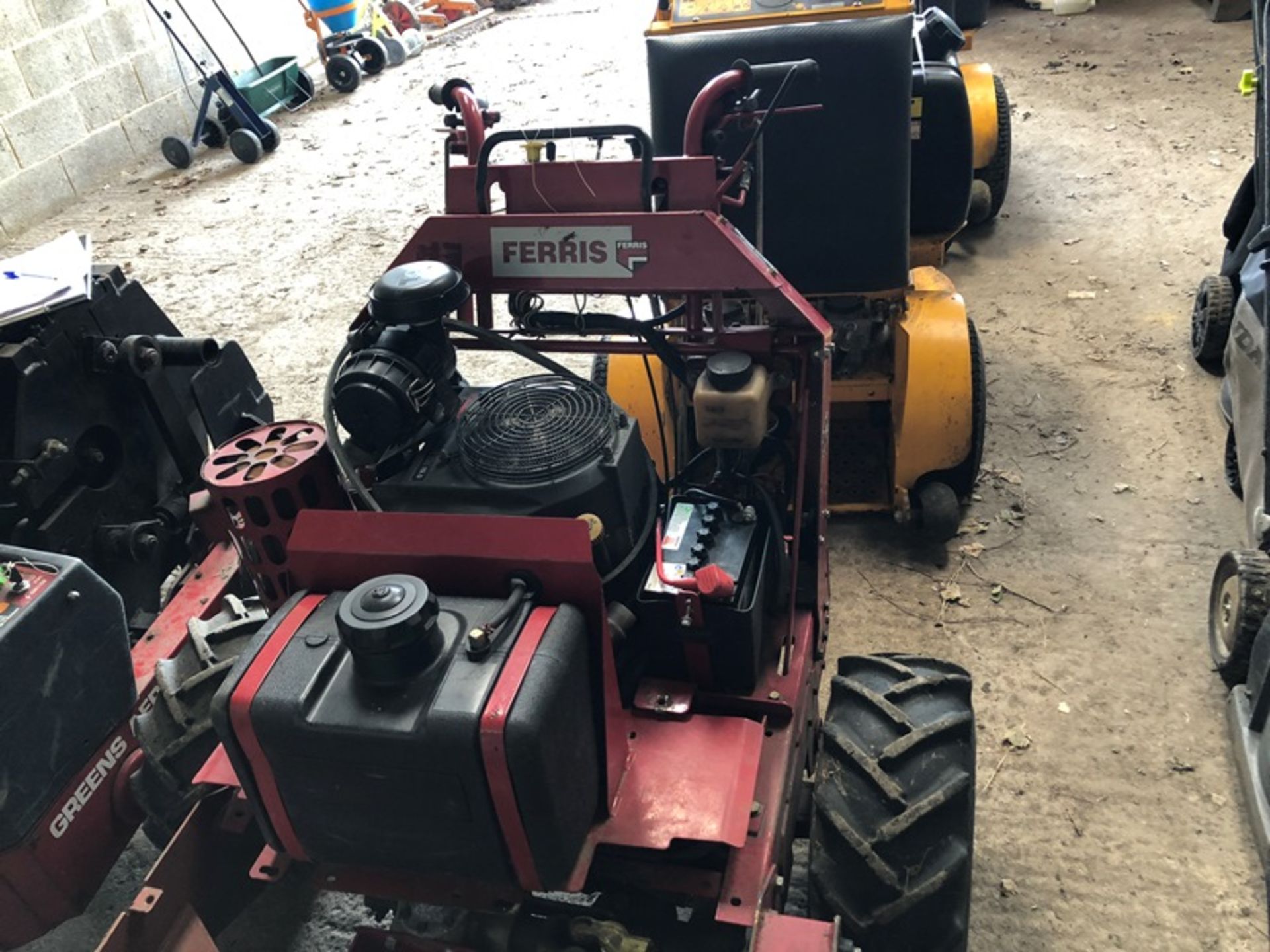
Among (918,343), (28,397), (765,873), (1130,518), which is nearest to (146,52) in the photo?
(28,397)

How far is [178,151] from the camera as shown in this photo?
7074mm

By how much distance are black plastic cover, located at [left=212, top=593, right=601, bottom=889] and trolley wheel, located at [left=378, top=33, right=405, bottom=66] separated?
8.41 m

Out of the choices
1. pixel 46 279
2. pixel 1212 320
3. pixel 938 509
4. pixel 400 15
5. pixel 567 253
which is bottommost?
pixel 938 509

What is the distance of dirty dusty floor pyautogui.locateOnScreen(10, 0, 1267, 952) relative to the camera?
7.66 ft

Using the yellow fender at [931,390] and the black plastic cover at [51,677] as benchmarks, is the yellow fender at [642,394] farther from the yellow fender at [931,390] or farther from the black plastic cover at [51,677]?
the black plastic cover at [51,677]

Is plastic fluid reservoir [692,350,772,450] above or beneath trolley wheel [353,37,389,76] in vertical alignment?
above

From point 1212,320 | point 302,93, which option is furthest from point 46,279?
point 302,93

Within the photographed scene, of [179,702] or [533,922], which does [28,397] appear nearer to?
[179,702]

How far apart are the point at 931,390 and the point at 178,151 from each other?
6.11 metres

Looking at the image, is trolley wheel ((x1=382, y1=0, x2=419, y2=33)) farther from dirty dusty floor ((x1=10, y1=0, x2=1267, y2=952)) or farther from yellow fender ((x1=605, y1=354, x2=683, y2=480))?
yellow fender ((x1=605, y1=354, x2=683, y2=480))

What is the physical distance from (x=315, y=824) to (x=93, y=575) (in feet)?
2.61

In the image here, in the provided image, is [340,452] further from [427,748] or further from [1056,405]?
[1056,405]

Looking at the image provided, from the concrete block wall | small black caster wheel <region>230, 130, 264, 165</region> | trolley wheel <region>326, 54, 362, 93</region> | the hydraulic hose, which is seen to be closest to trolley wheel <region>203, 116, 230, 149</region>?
small black caster wheel <region>230, 130, 264, 165</region>

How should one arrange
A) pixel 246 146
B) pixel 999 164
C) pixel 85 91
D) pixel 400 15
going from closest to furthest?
pixel 999 164 < pixel 85 91 < pixel 246 146 < pixel 400 15
